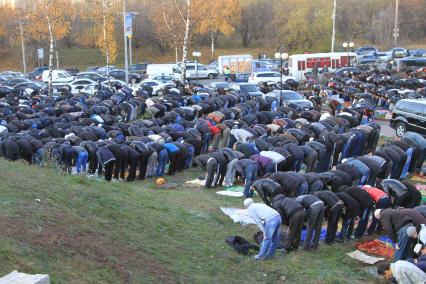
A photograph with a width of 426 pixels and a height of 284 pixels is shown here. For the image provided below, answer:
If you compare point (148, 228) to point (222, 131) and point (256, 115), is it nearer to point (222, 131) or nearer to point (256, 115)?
point (222, 131)

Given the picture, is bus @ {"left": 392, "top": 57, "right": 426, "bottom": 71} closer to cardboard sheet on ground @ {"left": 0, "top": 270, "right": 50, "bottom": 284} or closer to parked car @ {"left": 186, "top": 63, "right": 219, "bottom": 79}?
parked car @ {"left": 186, "top": 63, "right": 219, "bottom": 79}

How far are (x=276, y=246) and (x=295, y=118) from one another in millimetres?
12352

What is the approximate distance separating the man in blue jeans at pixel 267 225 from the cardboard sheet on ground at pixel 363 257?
4.75ft

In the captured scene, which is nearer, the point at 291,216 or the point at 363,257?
the point at 291,216

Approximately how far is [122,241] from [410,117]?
14.4 m

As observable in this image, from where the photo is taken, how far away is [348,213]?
10.5 meters

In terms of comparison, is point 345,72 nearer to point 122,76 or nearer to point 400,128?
point 122,76

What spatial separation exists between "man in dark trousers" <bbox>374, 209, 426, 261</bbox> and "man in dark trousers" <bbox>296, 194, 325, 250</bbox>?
995 millimetres

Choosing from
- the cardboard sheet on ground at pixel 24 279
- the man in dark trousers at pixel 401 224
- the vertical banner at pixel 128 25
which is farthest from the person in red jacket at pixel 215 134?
the vertical banner at pixel 128 25

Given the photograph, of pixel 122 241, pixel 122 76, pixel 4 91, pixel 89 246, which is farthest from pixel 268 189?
pixel 122 76

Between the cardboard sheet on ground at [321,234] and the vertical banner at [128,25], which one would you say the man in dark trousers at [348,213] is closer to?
the cardboard sheet on ground at [321,234]

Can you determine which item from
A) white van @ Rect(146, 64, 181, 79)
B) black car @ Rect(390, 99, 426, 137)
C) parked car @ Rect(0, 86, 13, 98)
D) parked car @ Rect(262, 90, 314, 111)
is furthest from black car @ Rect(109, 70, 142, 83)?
black car @ Rect(390, 99, 426, 137)

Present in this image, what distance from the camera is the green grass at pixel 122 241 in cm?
740

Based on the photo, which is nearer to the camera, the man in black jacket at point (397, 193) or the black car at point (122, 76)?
the man in black jacket at point (397, 193)
